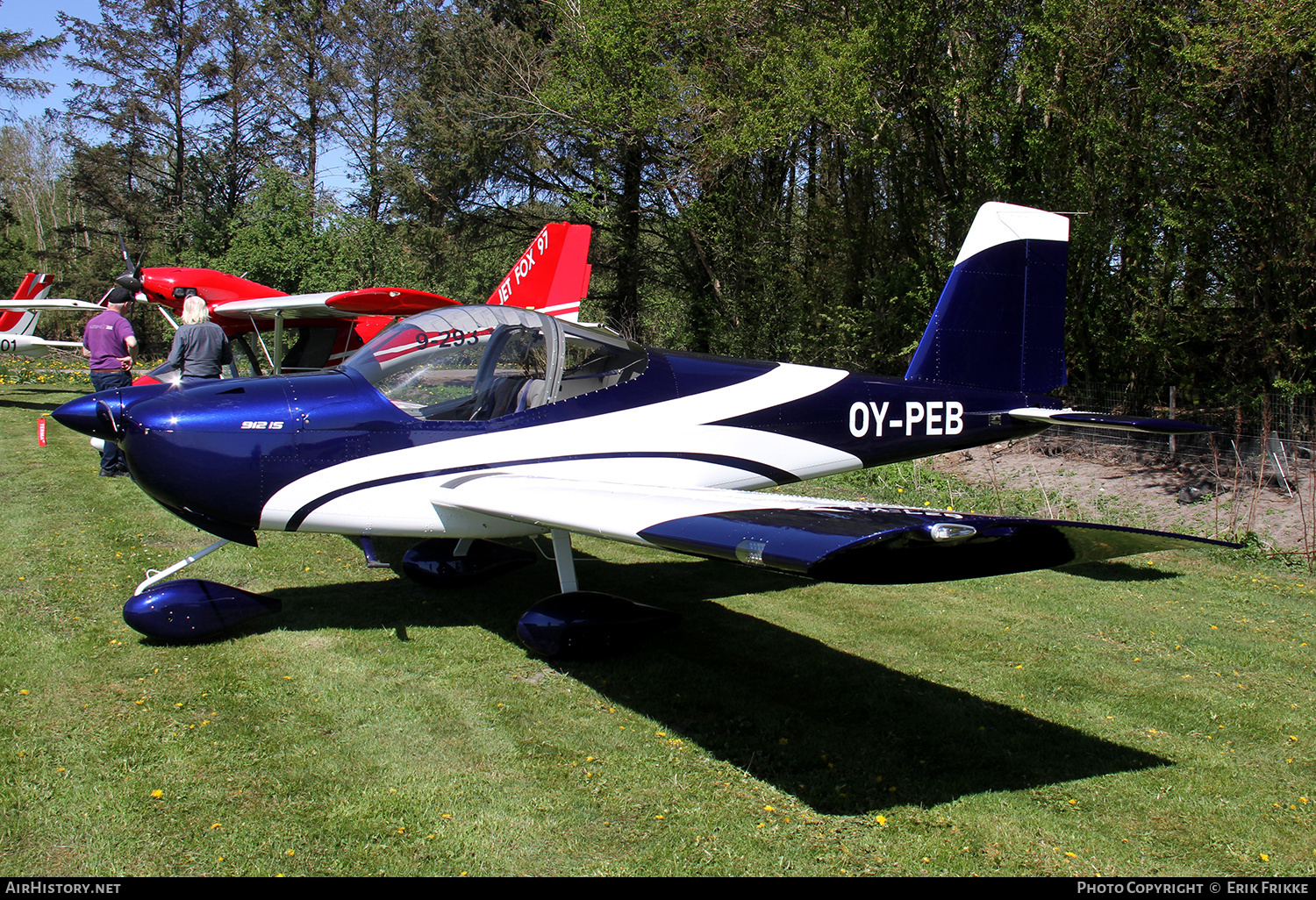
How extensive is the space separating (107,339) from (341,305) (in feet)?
8.07

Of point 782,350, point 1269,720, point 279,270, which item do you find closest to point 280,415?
point 1269,720

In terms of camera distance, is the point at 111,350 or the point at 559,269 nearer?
the point at 111,350

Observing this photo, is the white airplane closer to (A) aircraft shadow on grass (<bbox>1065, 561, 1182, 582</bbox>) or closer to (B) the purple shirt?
(B) the purple shirt

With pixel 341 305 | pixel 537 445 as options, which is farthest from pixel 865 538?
pixel 341 305

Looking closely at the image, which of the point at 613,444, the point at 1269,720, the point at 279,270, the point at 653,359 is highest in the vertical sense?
the point at 279,270

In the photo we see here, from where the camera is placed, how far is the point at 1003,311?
6.55m

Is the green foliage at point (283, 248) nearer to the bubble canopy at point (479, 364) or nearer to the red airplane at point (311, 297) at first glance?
the red airplane at point (311, 297)

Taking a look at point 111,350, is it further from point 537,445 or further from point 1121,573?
point 1121,573

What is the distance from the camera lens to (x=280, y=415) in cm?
456

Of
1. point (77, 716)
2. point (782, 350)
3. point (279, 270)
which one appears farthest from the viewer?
point (279, 270)

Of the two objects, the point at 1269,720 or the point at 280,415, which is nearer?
the point at 1269,720

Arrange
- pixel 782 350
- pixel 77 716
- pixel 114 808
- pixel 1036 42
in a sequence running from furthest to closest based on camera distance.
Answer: pixel 782 350 → pixel 1036 42 → pixel 77 716 → pixel 114 808

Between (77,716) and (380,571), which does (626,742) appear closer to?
(77,716)

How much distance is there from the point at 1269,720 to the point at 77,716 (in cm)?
559
